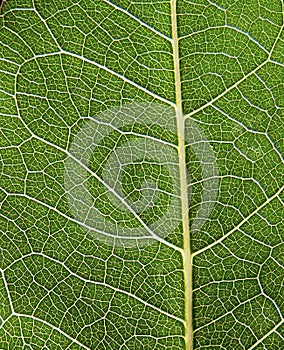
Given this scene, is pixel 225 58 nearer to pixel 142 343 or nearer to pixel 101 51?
pixel 101 51

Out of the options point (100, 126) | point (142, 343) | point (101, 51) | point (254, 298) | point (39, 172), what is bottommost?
point (142, 343)

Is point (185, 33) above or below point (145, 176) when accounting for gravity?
above

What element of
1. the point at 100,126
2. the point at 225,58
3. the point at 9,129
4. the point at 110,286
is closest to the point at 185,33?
the point at 225,58

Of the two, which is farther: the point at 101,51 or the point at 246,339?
the point at 246,339
